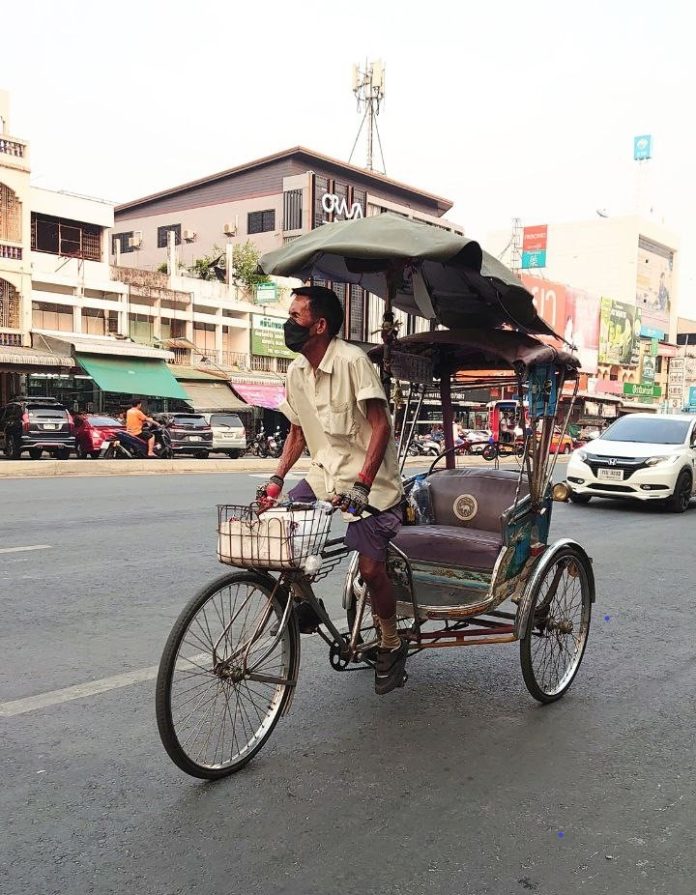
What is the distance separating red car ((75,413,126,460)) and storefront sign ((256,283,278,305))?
16.7 m

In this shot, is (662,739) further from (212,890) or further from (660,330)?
(660,330)

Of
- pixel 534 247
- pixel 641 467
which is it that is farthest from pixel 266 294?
pixel 534 247

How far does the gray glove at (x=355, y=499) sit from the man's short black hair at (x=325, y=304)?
26.0 inches

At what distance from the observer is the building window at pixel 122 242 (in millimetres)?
56144

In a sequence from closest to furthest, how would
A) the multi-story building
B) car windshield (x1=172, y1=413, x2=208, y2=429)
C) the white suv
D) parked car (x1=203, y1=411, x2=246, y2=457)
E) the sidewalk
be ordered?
the white suv, the sidewalk, car windshield (x1=172, y1=413, x2=208, y2=429), parked car (x1=203, y1=411, x2=246, y2=457), the multi-story building

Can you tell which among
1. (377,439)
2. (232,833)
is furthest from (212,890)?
(377,439)

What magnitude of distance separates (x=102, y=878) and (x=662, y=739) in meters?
2.37

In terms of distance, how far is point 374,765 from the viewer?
10.4 ft

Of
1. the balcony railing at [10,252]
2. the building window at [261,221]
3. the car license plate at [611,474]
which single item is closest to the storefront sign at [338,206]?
the building window at [261,221]

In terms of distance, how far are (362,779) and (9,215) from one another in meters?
28.6

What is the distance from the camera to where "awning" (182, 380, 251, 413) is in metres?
31.6

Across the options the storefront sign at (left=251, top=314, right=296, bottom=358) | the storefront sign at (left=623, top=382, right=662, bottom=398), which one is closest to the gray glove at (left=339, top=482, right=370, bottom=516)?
the storefront sign at (left=251, top=314, right=296, bottom=358)

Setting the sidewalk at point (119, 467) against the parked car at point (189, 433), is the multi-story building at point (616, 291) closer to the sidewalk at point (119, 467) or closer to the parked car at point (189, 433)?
the parked car at point (189, 433)

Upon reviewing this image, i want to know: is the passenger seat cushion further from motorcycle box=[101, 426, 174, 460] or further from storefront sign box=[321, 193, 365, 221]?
storefront sign box=[321, 193, 365, 221]
